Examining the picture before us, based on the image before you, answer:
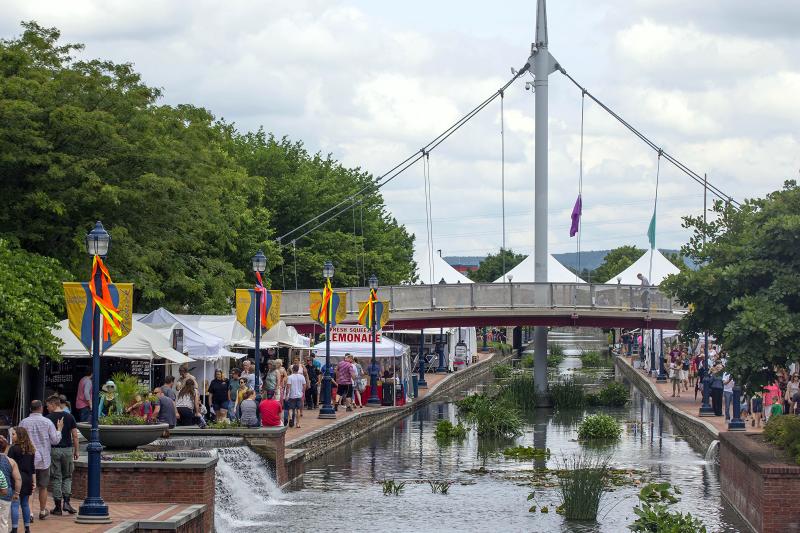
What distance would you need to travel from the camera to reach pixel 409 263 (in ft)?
282

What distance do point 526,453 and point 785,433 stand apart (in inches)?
467

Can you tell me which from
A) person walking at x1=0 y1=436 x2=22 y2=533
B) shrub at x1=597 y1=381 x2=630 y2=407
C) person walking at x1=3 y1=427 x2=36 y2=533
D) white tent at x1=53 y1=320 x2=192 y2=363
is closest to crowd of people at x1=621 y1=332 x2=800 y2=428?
shrub at x1=597 y1=381 x2=630 y2=407

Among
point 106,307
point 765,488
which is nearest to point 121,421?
point 106,307

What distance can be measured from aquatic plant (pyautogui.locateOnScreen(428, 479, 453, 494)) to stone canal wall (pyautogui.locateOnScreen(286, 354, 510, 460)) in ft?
11.4

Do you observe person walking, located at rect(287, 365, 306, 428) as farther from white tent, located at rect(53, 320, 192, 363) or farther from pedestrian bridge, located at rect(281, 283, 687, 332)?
pedestrian bridge, located at rect(281, 283, 687, 332)

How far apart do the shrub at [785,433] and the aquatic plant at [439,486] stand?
580 centimetres

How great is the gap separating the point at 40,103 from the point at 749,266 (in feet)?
63.4

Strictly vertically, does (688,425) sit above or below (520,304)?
below

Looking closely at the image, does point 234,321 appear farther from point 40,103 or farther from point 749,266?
point 749,266

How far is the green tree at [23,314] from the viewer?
1035 inches

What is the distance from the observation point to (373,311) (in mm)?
43875

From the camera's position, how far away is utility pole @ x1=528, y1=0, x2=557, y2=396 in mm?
51344

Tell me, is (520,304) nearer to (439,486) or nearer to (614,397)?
(614,397)

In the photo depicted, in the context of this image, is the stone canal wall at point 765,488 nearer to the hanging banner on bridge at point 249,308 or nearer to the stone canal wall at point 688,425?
the stone canal wall at point 688,425
